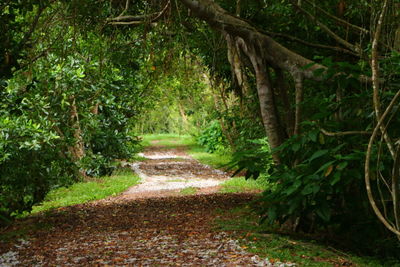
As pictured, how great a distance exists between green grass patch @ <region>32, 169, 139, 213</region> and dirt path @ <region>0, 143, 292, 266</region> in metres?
0.73

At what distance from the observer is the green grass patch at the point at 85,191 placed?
11.8 meters

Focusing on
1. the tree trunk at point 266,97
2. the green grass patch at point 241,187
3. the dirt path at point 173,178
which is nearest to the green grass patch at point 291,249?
the tree trunk at point 266,97

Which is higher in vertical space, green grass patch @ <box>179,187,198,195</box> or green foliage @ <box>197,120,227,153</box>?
green foliage @ <box>197,120,227,153</box>

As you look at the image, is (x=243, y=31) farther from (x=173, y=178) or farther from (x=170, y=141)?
(x=170, y=141)

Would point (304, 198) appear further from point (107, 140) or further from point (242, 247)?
point (107, 140)

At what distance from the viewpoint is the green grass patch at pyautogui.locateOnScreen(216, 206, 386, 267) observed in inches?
214

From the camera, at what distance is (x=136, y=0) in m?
10.5

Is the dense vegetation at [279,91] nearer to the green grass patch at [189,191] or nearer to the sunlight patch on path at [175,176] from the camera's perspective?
the green grass patch at [189,191]

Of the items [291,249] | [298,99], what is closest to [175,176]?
[298,99]

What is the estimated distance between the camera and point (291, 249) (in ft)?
19.3

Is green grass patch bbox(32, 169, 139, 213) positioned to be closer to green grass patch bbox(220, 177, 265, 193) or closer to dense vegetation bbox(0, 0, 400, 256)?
dense vegetation bbox(0, 0, 400, 256)

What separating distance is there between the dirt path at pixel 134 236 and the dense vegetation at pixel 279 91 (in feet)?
2.30

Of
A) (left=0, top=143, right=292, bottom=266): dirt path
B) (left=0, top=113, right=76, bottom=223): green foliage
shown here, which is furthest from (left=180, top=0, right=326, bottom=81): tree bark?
(left=0, top=113, right=76, bottom=223): green foliage

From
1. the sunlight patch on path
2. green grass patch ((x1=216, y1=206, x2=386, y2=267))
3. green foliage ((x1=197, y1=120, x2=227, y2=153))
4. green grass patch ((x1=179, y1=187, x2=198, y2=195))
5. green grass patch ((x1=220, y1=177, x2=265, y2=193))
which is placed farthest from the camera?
green foliage ((x1=197, y1=120, x2=227, y2=153))
